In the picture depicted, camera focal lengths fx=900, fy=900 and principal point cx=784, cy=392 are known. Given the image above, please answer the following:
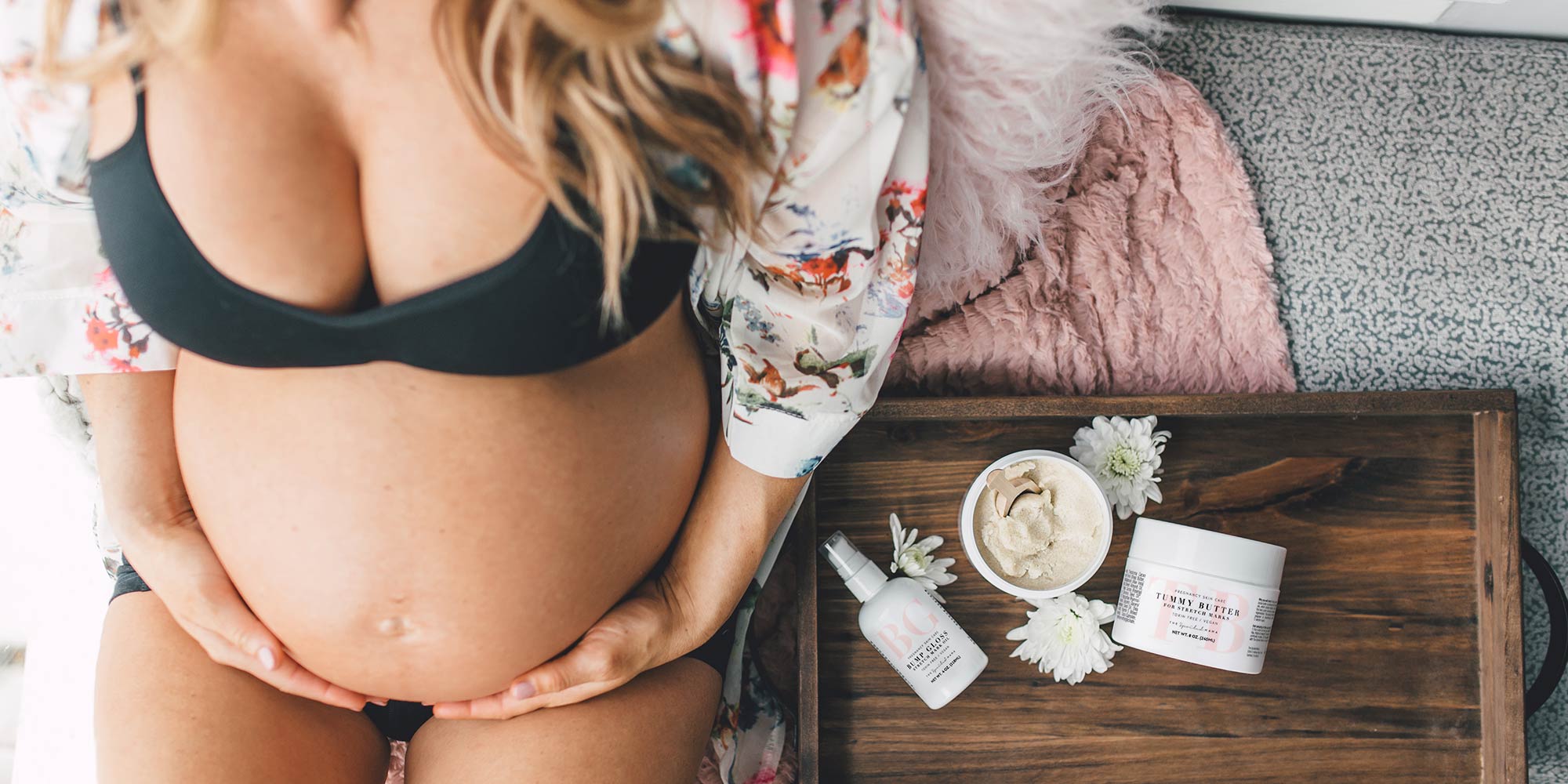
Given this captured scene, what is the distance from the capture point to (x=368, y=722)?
834mm

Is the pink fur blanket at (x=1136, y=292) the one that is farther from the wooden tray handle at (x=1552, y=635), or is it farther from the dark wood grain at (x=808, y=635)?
the wooden tray handle at (x=1552, y=635)

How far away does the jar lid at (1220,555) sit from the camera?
2.67 feet

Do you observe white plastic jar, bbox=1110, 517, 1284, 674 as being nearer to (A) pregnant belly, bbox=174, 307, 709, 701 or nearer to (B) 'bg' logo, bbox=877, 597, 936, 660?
(B) 'bg' logo, bbox=877, 597, 936, 660

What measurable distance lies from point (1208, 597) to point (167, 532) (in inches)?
35.7

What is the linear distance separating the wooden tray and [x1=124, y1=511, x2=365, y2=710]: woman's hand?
17.4 inches

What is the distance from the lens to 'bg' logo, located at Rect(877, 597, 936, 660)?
852 mm

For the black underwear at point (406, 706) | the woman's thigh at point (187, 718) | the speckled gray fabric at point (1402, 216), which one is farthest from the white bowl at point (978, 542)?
the woman's thigh at point (187, 718)

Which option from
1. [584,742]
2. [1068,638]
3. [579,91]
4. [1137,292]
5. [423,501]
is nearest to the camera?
[579,91]

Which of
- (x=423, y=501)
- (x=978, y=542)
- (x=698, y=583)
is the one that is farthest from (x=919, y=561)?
(x=423, y=501)

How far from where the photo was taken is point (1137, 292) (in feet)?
3.28

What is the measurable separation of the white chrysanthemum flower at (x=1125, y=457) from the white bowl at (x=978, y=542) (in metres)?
0.03

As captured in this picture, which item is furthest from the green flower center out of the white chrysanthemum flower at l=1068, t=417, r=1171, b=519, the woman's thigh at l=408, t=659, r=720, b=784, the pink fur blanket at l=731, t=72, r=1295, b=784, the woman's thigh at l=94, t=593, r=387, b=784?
the woman's thigh at l=94, t=593, r=387, b=784

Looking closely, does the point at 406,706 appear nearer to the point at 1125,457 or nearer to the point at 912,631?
the point at 912,631

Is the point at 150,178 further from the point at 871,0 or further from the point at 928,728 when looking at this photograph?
the point at 928,728
